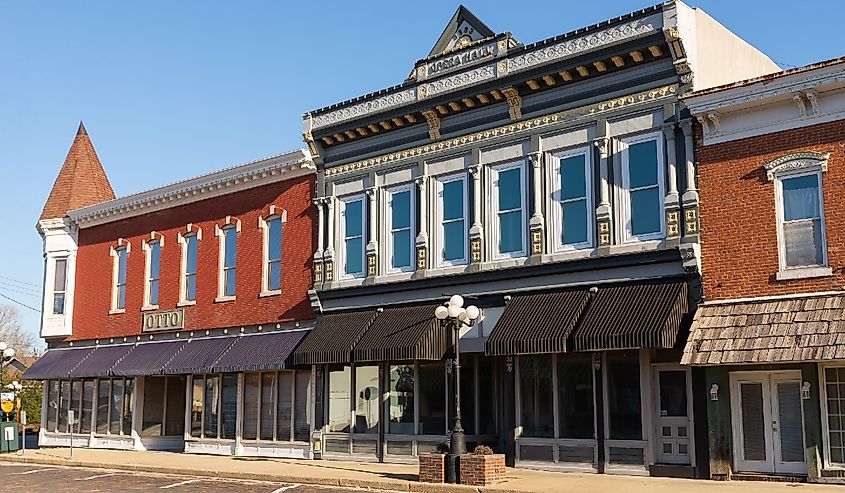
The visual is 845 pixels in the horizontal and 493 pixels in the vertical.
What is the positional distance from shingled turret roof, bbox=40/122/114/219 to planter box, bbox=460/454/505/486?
23.8 meters

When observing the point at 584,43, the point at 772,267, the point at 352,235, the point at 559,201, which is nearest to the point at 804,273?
the point at 772,267

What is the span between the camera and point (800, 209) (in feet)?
62.1

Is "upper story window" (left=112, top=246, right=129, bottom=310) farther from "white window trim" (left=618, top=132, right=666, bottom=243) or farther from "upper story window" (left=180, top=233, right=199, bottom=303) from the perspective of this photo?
"white window trim" (left=618, top=132, right=666, bottom=243)

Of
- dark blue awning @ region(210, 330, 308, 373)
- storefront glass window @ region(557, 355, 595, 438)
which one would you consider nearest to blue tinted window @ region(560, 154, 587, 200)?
storefront glass window @ region(557, 355, 595, 438)

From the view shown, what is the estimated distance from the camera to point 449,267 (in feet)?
79.7

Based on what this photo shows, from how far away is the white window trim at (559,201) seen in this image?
71.2ft

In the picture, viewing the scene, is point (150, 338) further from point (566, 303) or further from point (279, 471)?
point (566, 303)

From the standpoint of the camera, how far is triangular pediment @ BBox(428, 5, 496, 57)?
24.6 metres

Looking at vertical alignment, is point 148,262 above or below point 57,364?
above

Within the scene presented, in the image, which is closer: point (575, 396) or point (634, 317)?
point (634, 317)

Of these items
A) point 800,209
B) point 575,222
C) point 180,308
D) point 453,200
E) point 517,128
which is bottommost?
point 180,308

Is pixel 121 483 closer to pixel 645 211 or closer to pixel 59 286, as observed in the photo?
pixel 645 211

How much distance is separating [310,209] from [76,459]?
1012 cm

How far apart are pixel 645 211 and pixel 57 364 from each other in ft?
79.0
